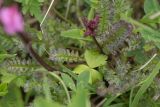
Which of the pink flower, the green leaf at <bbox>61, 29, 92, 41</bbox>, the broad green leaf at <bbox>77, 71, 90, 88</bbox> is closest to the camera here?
the pink flower

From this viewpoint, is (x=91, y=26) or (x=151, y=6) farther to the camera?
(x=151, y=6)

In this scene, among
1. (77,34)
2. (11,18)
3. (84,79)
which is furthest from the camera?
(77,34)

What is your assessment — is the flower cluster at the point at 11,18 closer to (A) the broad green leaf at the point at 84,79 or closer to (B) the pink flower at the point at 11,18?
(B) the pink flower at the point at 11,18

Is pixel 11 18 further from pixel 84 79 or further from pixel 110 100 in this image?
pixel 110 100

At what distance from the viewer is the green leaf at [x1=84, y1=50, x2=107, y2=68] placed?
5.27 feet

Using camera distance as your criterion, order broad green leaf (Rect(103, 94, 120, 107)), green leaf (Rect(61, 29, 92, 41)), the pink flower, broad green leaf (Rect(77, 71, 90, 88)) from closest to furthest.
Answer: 1. the pink flower
2. broad green leaf (Rect(77, 71, 90, 88))
3. broad green leaf (Rect(103, 94, 120, 107))
4. green leaf (Rect(61, 29, 92, 41))

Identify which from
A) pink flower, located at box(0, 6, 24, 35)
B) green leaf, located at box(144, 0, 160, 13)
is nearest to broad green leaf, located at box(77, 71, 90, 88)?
green leaf, located at box(144, 0, 160, 13)

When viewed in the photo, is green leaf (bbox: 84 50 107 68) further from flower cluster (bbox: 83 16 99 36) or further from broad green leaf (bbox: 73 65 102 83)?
flower cluster (bbox: 83 16 99 36)

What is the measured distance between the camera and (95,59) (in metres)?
1.62

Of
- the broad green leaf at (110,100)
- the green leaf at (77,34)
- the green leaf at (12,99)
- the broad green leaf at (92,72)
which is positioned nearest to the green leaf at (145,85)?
the broad green leaf at (110,100)

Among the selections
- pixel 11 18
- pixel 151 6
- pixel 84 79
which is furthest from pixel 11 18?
pixel 151 6

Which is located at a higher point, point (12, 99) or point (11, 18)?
point (11, 18)

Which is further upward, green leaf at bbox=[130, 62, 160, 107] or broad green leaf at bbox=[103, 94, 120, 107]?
green leaf at bbox=[130, 62, 160, 107]

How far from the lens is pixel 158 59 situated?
1604 millimetres
